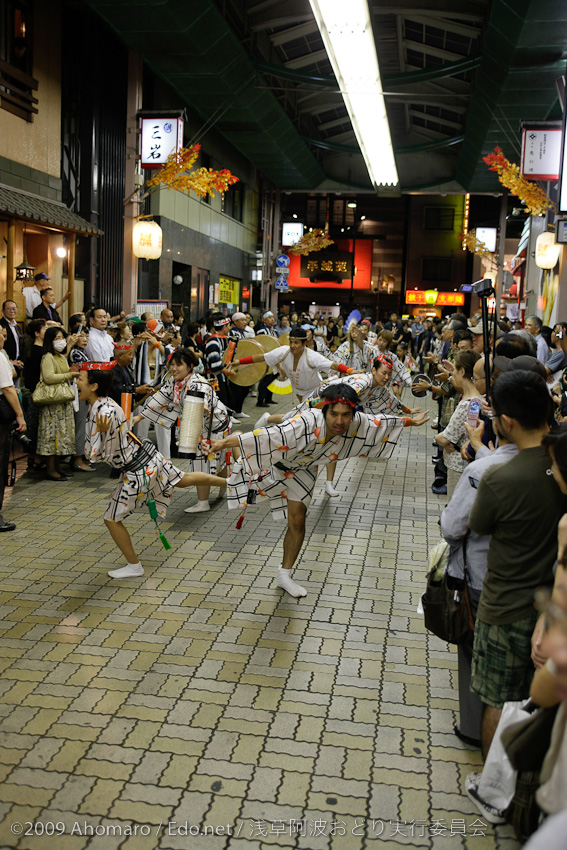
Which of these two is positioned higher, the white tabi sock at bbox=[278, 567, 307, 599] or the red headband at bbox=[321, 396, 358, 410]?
the red headband at bbox=[321, 396, 358, 410]

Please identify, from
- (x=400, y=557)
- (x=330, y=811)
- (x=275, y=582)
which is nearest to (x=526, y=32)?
(x=400, y=557)

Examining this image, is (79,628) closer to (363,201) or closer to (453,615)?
(453,615)

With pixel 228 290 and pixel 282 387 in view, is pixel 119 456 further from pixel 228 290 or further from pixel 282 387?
pixel 228 290

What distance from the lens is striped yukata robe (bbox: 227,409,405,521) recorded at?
16.1 ft

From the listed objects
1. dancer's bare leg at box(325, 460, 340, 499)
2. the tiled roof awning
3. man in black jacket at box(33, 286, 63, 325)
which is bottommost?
dancer's bare leg at box(325, 460, 340, 499)

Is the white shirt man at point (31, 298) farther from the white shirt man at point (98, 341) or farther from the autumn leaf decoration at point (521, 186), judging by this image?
the autumn leaf decoration at point (521, 186)

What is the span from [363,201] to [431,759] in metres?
42.4

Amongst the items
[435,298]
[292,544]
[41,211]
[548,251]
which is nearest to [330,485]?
[292,544]

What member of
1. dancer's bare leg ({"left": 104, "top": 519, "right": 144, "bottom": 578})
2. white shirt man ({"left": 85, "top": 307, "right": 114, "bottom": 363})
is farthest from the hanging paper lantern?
dancer's bare leg ({"left": 104, "top": 519, "right": 144, "bottom": 578})

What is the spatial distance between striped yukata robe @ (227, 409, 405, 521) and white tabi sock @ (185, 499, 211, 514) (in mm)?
2312

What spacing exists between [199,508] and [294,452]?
285cm

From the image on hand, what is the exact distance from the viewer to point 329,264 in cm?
4228

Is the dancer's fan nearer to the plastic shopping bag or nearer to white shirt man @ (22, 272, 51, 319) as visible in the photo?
white shirt man @ (22, 272, 51, 319)

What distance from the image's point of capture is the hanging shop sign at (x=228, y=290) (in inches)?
935
